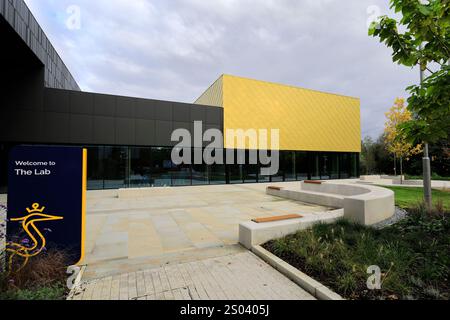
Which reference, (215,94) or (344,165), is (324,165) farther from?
(215,94)

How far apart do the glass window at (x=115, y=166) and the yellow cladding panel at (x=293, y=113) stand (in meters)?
8.99

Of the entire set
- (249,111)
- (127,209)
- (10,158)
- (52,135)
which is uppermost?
(249,111)

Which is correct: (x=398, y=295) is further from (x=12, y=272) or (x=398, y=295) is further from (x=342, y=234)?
(x=12, y=272)

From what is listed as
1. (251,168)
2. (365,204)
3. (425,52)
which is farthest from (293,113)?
(425,52)

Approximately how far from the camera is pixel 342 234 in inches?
207

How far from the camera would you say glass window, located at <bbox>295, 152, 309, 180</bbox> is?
25.0m

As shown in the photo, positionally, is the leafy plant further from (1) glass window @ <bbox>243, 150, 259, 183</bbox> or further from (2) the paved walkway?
(1) glass window @ <bbox>243, 150, 259, 183</bbox>

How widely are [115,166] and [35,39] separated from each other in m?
9.59

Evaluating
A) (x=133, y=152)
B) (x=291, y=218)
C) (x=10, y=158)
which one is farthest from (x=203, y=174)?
(x=10, y=158)

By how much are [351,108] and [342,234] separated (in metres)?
28.2

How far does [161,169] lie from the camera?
739 inches

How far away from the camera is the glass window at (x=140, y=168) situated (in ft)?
59.4

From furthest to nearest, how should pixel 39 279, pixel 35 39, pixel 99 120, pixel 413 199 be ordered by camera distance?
pixel 99 120 → pixel 35 39 → pixel 413 199 → pixel 39 279
